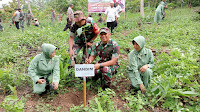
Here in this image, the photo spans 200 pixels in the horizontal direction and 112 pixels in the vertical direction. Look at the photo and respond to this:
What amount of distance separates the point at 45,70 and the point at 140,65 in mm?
1743

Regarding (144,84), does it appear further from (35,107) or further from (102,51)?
(35,107)

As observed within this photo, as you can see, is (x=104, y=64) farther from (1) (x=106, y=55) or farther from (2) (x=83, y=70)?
(2) (x=83, y=70)

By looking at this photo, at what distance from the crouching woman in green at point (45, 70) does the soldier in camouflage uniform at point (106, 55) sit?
653mm

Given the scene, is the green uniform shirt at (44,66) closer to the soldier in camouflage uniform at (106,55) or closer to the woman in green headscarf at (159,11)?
the soldier in camouflage uniform at (106,55)

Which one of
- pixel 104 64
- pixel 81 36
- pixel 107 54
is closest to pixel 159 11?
pixel 81 36

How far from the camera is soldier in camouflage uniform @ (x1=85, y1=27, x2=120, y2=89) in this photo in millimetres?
2727

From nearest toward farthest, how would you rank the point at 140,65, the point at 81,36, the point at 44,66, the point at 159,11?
the point at 44,66, the point at 140,65, the point at 81,36, the point at 159,11

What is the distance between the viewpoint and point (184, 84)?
270 cm

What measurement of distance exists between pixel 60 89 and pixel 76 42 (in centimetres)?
105

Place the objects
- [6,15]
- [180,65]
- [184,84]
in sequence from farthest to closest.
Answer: [6,15], [180,65], [184,84]

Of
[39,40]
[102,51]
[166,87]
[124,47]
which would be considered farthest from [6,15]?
[166,87]

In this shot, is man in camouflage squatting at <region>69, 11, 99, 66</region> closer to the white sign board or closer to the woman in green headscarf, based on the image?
the white sign board

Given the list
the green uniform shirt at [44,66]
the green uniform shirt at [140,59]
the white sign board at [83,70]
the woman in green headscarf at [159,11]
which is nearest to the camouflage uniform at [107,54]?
the green uniform shirt at [140,59]

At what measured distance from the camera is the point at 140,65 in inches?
111
